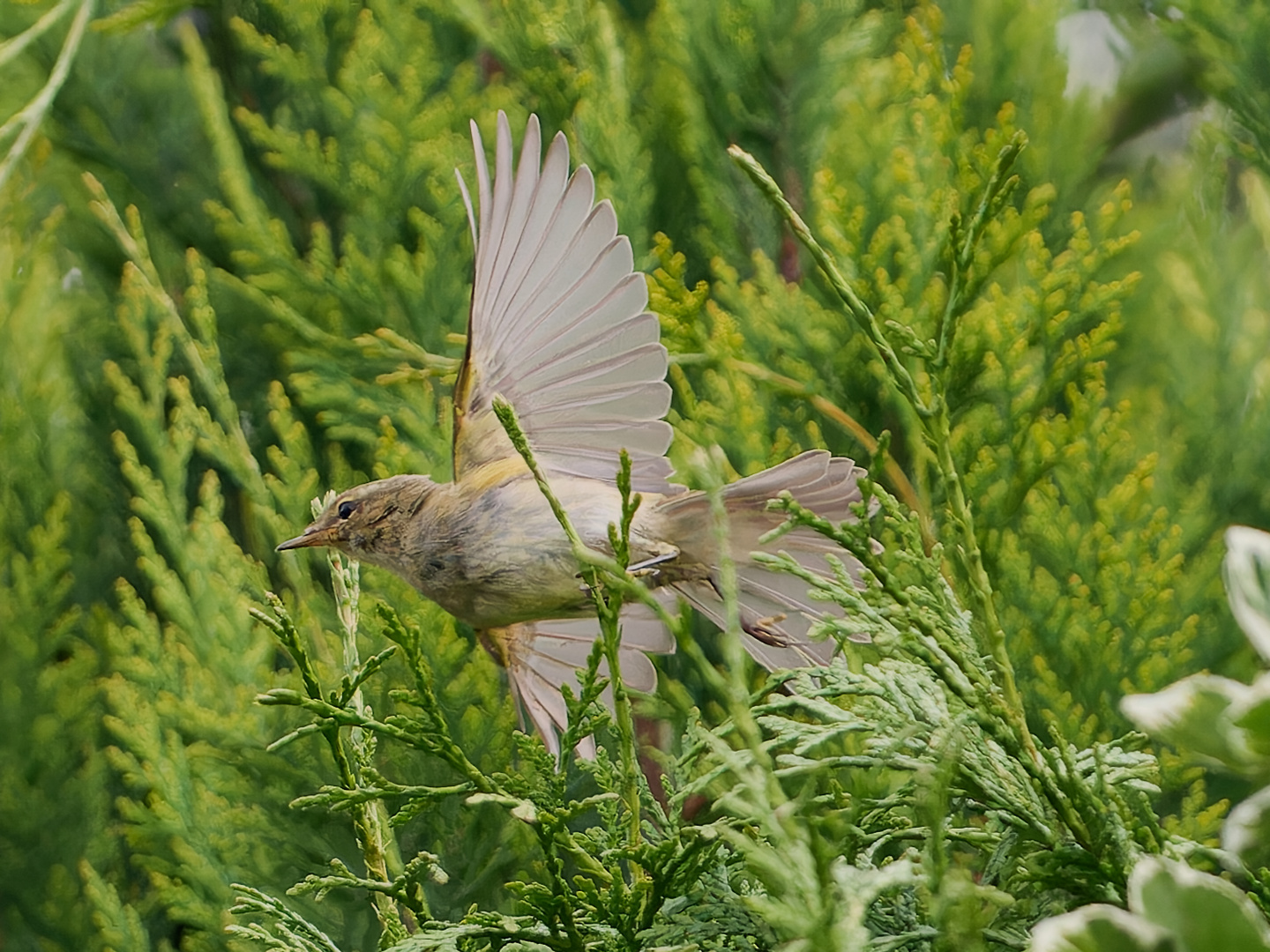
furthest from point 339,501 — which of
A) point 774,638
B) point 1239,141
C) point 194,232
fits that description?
point 1239,141

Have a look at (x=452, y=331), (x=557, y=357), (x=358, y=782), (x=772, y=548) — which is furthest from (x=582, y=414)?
(x=452, y=331)

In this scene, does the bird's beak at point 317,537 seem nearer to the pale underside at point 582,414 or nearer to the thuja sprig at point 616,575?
the pale underside at point 582,414

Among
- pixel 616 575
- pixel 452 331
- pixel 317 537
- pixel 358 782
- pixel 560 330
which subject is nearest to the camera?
pixel 616 575

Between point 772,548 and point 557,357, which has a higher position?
point 557,357

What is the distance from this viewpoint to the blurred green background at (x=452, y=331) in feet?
3.82

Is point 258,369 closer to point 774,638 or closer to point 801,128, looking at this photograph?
point 801,128

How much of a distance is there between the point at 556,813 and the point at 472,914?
0.09 meters

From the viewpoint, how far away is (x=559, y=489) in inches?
39.4

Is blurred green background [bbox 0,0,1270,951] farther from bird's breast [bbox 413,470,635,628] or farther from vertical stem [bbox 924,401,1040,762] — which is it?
vertical stem [bbox 924,401,1040,762]

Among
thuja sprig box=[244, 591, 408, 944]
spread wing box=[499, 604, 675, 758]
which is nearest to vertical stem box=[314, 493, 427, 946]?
thuja sprig box=[244, 591, 408, 944]

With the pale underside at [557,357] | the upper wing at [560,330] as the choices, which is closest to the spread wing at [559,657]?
the pale underside at [557,357]

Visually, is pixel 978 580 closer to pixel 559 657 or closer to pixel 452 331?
pixel 559 657

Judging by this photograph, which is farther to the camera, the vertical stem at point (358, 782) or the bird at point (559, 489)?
the bird at point (559, 489)

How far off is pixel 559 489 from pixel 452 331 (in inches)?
20.8
